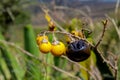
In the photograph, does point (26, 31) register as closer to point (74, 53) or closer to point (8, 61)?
point (8, 61)

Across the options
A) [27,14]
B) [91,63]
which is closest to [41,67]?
[91,63]

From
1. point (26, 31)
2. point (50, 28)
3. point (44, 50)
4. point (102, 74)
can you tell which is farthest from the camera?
point (26, 31)

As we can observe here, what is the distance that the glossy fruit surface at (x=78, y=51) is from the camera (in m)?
0.98

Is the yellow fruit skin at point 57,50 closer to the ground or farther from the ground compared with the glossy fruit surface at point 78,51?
farther from the ground

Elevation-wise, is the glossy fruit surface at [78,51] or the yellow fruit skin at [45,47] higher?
the yellow fruit skin at [45,47]

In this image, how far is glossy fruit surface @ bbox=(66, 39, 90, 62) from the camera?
38.6 inches

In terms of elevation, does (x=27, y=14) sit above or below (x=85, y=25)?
below

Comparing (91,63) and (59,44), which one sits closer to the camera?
(59,44)

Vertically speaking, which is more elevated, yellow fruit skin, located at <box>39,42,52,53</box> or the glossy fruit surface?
yellow fruit skin, located at <box>39,42,52,53</box>

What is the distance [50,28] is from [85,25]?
12 cm

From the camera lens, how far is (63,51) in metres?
0.96

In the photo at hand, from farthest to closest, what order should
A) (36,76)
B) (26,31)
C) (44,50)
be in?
1. (26,31)
2. (36,76)
3. (44,50)

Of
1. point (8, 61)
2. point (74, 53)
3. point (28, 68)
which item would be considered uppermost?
point (74, 53)

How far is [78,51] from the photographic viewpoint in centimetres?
99
